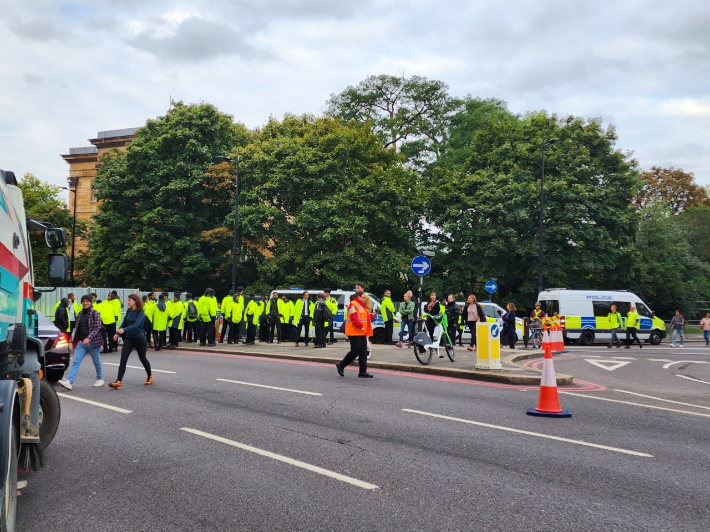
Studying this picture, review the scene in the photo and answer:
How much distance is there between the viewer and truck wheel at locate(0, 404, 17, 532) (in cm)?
352

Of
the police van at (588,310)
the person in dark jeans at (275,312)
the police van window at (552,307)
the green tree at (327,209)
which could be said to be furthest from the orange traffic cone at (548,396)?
the green tree at (327,209)

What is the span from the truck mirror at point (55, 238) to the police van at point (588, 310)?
26.2m

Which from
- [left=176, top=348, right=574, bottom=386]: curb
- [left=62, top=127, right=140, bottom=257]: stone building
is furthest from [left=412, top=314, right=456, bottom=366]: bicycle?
[left=62, top=127, right=140, bottom=257]: stone building

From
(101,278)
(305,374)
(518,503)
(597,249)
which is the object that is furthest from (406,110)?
(518,503)

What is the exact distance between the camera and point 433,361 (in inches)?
623

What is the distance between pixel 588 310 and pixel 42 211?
41788 mm

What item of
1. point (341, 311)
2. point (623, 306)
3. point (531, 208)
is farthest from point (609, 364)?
point (531, 208)

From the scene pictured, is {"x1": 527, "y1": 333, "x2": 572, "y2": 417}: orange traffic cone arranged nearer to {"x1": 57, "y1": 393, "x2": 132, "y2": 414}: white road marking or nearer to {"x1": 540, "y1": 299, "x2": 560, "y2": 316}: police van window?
{"x1": 57, "y1": 393, "x2": 132, "y2": 414}: white road marking

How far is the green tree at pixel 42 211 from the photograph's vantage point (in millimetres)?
45306

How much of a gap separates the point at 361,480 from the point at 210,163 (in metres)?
36.2

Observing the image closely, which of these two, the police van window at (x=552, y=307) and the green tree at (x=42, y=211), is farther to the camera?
the green tree at (x=42, y=211)

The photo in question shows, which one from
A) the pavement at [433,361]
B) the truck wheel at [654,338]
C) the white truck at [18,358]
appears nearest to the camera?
the white truck at [18,358]

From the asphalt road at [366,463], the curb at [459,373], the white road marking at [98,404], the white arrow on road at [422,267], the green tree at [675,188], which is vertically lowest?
the asphalt road at [366,463]

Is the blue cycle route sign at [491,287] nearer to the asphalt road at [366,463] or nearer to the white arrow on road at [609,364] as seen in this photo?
the white arrow on road at [609,364]
